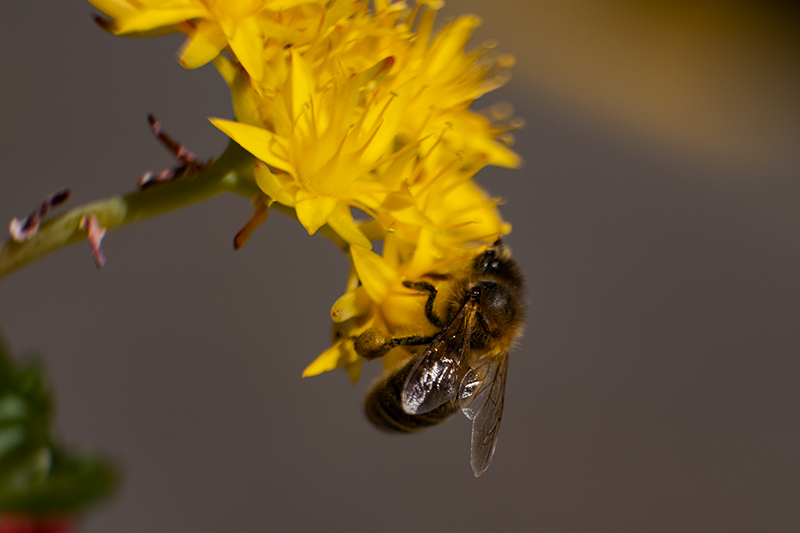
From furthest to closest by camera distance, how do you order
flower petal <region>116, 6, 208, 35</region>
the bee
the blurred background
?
the blurred background < the bee < flower petal <region>116, 6, 208, 35</region>

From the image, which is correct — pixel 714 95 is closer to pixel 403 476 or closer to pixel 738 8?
pixel 738 8

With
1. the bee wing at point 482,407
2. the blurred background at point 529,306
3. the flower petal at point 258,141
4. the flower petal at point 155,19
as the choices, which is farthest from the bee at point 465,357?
the blurred background at point 529,306

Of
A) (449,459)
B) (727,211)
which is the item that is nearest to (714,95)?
Result: (727,211)

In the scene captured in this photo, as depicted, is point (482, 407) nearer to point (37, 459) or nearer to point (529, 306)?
point (37, 459)

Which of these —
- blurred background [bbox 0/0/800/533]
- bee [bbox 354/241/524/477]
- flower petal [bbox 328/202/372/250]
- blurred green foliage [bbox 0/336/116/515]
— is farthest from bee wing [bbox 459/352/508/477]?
blurred background [bbox 0/0/800/533]

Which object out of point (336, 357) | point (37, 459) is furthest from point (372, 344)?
point (37, 459)

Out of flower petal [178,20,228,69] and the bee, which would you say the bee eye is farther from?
flower petal [178,20,228,69]

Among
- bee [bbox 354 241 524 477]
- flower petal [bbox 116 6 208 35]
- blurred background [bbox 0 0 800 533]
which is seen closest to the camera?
flower petal [bbox 116 6 208 35]
